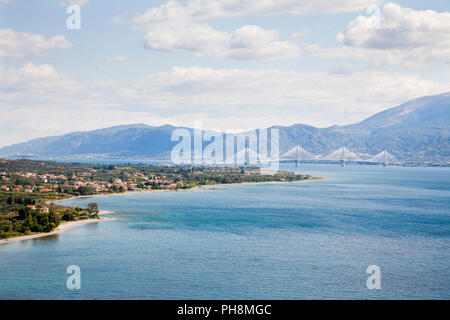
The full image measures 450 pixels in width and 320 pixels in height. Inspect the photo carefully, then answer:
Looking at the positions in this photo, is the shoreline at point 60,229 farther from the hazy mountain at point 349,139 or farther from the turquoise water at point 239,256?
the hazy mountain at point 349,139

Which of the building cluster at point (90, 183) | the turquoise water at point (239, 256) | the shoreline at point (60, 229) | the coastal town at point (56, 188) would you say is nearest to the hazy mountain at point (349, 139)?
the coastal town at point (56, 188)

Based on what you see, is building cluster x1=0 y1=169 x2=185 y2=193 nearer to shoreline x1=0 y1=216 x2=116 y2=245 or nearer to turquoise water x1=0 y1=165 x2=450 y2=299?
turquoise water x1=0 y1=165 x2=450 y2=299

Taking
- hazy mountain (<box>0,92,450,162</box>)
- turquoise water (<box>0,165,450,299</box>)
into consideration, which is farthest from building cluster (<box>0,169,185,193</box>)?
hazy mountain (<box>0,92,450,162</box>)

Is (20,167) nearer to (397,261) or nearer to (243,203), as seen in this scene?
(243,203)

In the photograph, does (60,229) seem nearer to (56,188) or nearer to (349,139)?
(56,188)

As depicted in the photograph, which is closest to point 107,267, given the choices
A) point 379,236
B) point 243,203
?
point 379,236

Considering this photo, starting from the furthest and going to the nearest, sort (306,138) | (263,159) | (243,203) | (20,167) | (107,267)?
(306,138), (263,159), (20,167), (243,203), (107,267)
